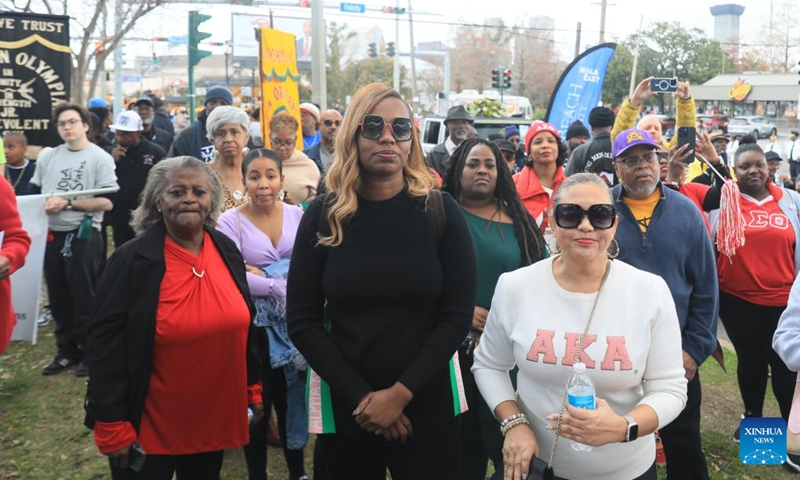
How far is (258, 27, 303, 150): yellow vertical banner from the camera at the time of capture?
691 centimetres

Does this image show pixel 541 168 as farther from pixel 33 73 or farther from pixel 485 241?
pixel 33 73

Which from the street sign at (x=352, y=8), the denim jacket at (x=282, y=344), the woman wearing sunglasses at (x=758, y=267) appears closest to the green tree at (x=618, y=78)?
the street sign at (x=352, y=8)

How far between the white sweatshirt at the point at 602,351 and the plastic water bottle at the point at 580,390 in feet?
0.19

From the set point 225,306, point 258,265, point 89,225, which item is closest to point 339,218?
point 225,306

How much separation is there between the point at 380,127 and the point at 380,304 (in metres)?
0.67

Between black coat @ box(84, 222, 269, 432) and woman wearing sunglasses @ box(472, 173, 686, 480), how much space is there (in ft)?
4.54

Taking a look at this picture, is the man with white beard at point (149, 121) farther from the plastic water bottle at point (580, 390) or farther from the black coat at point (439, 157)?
the plastic water bottle at point (580, 390)

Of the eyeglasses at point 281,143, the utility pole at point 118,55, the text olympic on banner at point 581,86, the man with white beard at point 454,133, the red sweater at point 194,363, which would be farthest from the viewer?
the utility pole at point 118,55

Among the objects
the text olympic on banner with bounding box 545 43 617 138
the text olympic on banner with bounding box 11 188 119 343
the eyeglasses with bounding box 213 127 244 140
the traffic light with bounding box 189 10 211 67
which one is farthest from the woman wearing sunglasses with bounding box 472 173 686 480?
the traffic light with bounding box 189 10 211 67

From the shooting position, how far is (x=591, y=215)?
2.65 meters

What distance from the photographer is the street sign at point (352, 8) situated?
2925 cm

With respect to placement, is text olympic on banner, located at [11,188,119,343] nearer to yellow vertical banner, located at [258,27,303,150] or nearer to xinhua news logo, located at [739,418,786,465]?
yellow vertical banner, located at [258,27,303,150]

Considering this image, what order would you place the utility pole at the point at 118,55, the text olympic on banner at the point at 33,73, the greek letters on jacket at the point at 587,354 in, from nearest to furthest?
the greek letters on jacket at the point at 587,354 → the text olympic on banner at the point at 33,73 → the utility pole at the point at 118,55

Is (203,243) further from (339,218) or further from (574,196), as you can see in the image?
(574,196)
